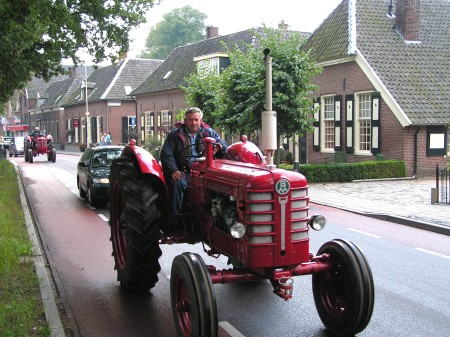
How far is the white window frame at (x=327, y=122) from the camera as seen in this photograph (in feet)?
79.7

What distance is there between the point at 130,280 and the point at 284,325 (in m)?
1.82

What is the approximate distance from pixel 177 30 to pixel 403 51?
54.4 m

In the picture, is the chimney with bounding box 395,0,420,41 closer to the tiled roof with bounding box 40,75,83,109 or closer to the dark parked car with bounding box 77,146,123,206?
the dark parked car with bounding box 77,146,123,206

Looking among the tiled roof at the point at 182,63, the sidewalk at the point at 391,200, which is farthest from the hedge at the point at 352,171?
the tiled roof at the point at 182,63

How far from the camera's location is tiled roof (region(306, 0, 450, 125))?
20.8 meters

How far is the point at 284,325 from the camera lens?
535 cm

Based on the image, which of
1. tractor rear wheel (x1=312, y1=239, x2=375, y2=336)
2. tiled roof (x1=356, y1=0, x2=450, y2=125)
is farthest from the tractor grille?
tiled roof (x1=356, y1=0, x2=450, y2=125)

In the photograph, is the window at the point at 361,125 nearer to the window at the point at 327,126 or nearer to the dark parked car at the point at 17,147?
the window at the point at 327,126

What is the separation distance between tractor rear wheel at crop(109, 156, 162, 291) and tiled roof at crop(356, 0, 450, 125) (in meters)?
15.8

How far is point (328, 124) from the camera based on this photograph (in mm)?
24578

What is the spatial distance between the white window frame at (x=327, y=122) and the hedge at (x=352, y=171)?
174 inches

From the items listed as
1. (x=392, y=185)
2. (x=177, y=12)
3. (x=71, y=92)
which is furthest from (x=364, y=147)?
(x=177, y=12)

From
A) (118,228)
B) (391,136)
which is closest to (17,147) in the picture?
(391,136)

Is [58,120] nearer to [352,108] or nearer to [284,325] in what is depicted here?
[352,108]
